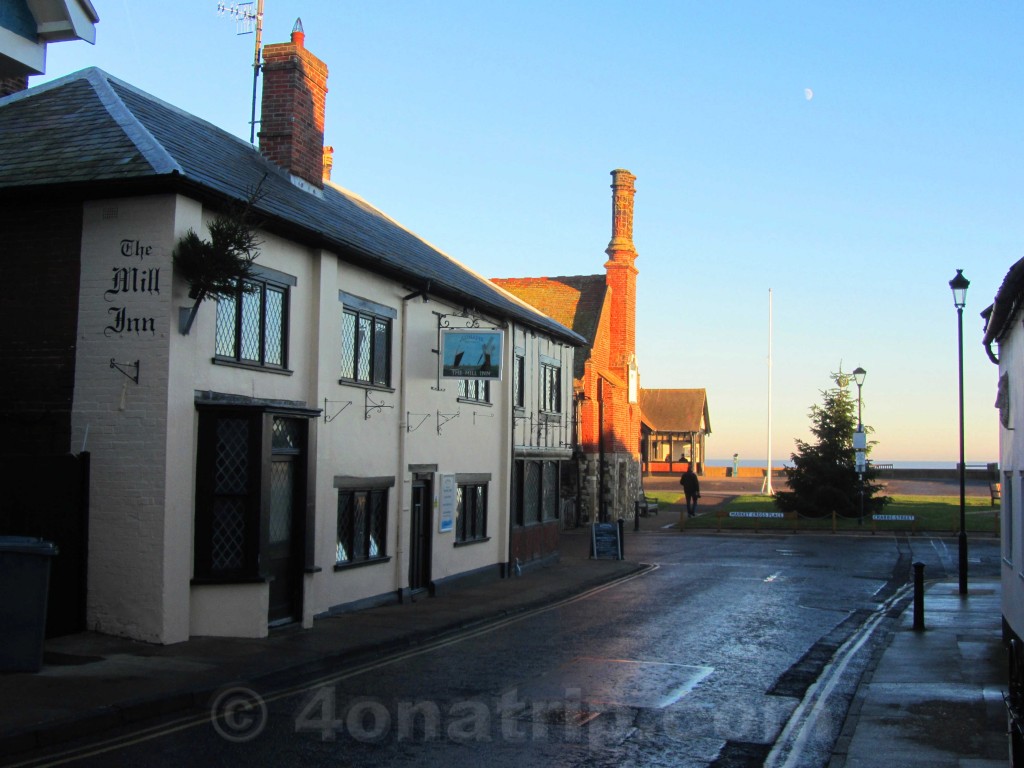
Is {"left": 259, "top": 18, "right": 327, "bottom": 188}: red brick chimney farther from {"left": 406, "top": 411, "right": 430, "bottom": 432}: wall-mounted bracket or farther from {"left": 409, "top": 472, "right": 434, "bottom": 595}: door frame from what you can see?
{"left": 409, "top": 472, "right": 434, "bottom": 595}: door frame

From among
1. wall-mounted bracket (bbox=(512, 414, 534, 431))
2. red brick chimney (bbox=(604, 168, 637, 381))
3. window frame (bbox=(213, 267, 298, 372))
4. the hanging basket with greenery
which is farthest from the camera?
red brick chimney (bbox=(604, 168, 637, 381))

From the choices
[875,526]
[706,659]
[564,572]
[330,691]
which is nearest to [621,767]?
[330,691]

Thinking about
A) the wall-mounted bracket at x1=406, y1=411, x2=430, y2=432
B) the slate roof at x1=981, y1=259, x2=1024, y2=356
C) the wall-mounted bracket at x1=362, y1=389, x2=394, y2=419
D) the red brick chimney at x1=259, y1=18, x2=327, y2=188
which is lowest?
the wall-mounted bracket at x1=406, y1=411, x2=430, y2=432

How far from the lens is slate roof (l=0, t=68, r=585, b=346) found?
12445 mm

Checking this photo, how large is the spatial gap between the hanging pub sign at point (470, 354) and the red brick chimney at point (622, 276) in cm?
2410

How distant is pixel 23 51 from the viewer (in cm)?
1152

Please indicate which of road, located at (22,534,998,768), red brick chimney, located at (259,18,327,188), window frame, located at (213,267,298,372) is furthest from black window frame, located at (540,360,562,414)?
window frame, located at (213,267,298,372)

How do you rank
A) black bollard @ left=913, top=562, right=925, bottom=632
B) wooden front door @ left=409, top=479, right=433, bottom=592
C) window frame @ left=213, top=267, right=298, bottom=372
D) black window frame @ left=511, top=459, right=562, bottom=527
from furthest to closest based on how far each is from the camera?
black window frame @ left=511, top=459, right=562, bottom=527 → wooden front door @ left=409, top=479, right=433, bottom=592 → black bollard @ left=913, top=562, right=925, bottom=632 → window frame @ left=213, top=267, right=298, bottom=372

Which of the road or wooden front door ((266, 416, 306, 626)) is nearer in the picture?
the road

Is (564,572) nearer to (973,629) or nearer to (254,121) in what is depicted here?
(973,629)

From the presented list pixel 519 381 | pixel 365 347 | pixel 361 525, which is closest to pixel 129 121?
pixel 365 347

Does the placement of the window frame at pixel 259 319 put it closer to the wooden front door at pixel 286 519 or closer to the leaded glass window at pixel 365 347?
the wooden front door at pixel 286 519

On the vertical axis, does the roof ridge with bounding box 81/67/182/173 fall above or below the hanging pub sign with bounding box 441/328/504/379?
above

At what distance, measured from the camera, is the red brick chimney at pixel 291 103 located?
17812 millimetres
